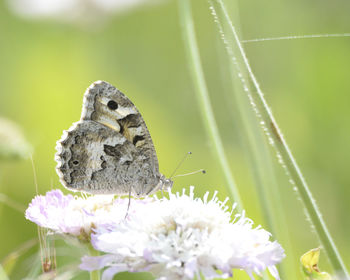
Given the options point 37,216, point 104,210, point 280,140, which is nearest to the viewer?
point 280,140

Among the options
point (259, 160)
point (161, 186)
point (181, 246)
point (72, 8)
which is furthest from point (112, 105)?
point (72, 8)

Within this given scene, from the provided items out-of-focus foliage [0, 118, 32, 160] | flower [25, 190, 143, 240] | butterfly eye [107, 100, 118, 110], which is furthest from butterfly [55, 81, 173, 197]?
out-of-focus foliage [0, 118, 32, 160]

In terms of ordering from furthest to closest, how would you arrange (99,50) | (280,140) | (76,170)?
1. (99,50)
2. (76,170)
3. (280,140)

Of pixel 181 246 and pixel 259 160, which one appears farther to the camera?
pixel 259 160

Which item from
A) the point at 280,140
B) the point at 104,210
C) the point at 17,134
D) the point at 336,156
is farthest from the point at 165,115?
the point at 280,140

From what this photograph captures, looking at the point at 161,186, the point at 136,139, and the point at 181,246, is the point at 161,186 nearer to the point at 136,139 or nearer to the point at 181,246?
the point at 136,139

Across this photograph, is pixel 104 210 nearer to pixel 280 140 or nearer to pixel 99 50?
pixel 280 140
